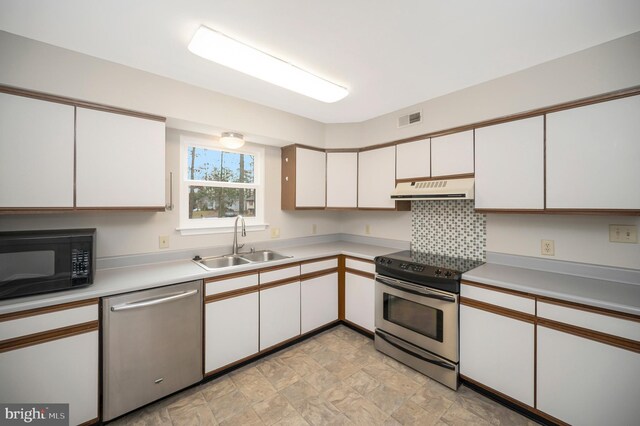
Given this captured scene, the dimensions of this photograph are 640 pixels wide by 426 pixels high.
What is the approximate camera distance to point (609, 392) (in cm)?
146

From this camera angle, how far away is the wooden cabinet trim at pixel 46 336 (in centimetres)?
139

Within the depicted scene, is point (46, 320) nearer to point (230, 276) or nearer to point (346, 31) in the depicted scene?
point (230, 276)

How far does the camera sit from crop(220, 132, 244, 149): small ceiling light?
2579 millimetres

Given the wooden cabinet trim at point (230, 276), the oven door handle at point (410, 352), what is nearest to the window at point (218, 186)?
the wooden cabinet trim at point (230, 276)

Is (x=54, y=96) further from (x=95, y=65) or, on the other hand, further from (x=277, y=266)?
→ (x=277, y=266)

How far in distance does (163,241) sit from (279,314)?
1.31 m

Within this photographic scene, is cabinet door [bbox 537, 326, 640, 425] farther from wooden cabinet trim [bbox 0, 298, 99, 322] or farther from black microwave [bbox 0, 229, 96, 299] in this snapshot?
black microwave [bbox 0, 229, 96, 299]

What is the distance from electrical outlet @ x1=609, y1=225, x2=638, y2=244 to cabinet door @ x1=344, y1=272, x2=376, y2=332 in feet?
6.14

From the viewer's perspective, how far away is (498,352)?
6.11 feet

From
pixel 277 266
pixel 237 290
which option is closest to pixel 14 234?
pixel 237 290

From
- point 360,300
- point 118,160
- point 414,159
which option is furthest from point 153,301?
point 414,159

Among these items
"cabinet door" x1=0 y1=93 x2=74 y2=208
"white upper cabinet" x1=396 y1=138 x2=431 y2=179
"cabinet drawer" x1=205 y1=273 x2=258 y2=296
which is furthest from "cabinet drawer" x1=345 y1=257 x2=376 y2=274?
"cabinet door" x1=0 y1=93 x2=74 y2=208

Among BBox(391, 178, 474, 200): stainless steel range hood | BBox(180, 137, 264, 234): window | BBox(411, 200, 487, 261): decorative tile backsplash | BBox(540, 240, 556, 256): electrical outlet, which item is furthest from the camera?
BBox(180, 137, 264, 234): window

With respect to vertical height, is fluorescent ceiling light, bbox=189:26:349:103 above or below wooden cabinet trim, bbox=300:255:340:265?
above
